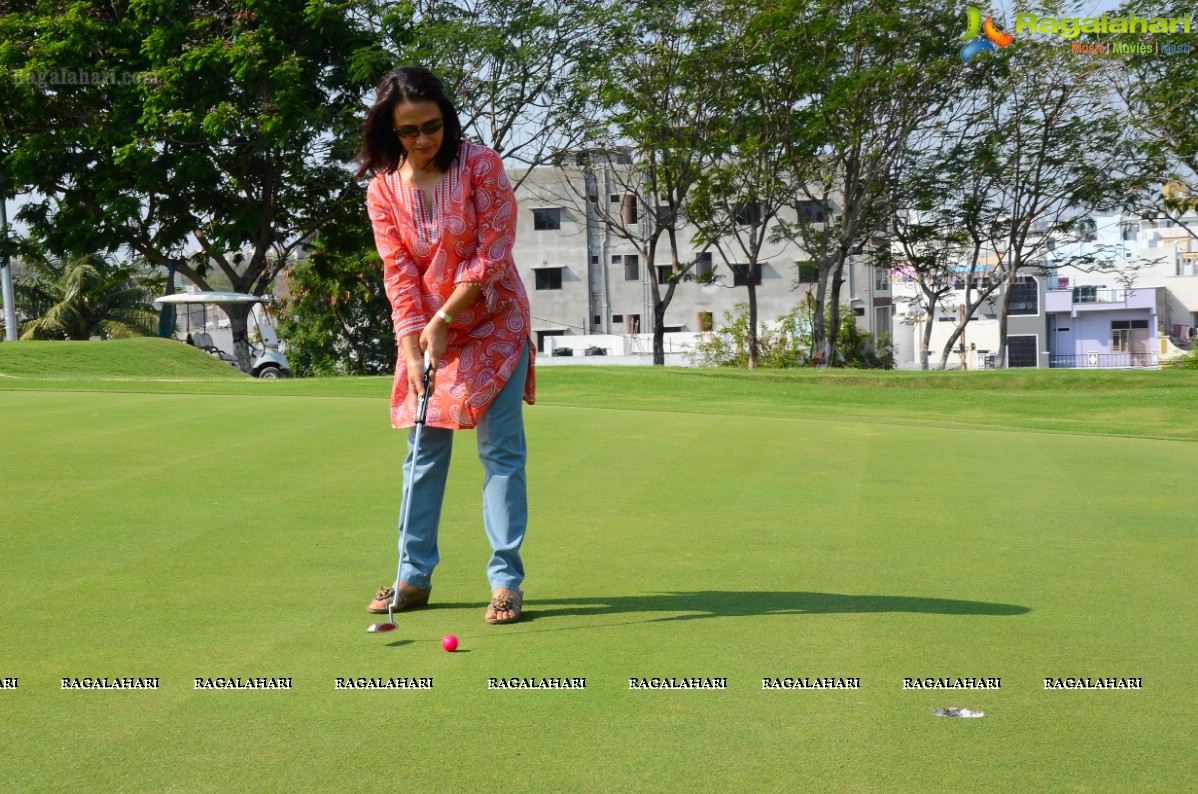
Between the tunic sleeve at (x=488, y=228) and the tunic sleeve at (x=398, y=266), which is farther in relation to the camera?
the tunic sleeve at (x=398, y=266)

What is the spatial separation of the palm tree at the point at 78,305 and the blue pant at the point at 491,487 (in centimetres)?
4354

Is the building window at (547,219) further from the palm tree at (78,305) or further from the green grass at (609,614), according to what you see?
the green grass at (609,614)

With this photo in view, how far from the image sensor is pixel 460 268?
438 cm

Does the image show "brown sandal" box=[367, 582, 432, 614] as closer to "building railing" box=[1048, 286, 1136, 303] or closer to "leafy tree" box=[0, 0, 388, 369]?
"leafy tree" box=[0, 0, 388, 369]

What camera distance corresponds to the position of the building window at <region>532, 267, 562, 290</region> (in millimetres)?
56969

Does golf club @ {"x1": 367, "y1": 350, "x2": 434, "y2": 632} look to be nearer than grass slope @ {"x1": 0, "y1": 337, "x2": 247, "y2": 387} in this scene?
Yes

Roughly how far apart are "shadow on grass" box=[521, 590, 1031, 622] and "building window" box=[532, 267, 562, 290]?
52.9m

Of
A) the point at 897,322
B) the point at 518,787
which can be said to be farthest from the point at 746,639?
the point at 897,322

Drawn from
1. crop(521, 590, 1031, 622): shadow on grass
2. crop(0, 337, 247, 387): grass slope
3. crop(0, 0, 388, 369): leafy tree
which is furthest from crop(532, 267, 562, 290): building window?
crop(521, 590, 1031, 622): shadow on grass

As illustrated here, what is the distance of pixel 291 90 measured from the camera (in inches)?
1062

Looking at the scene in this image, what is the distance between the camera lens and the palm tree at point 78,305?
45375mm

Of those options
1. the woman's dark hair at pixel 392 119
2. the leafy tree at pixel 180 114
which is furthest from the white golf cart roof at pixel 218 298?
the woman's dark hair at pixel 392 119

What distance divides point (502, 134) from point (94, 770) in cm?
2900

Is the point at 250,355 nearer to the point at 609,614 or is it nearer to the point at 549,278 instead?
the point at 549,278
